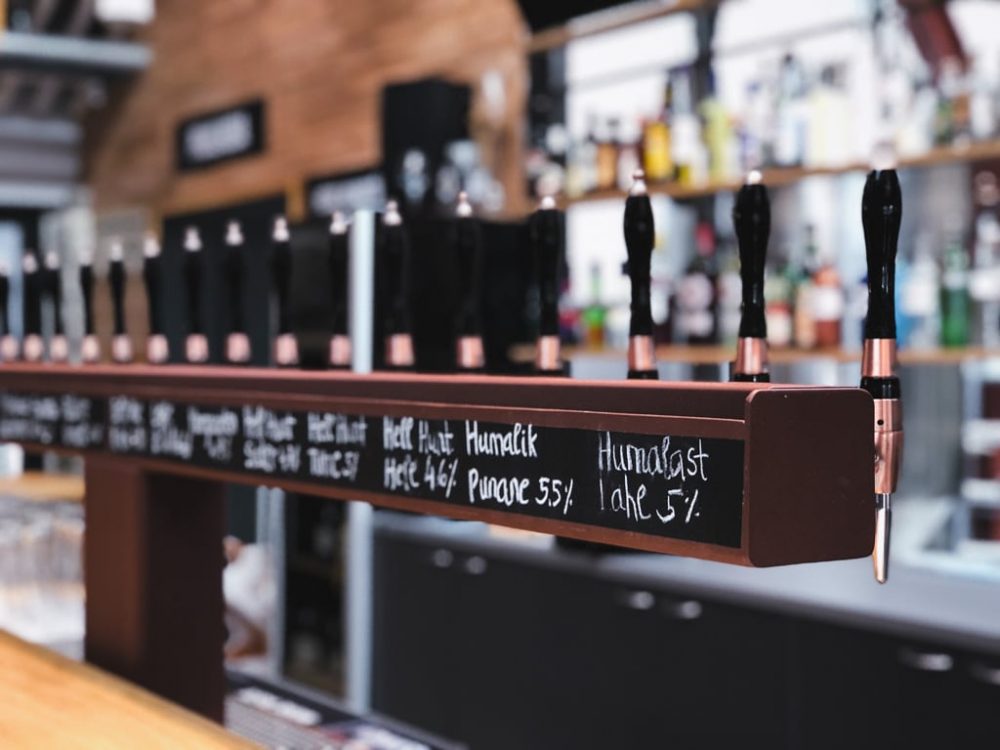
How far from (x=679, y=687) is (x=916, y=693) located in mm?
681

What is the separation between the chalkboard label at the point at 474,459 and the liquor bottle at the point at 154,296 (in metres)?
0.11

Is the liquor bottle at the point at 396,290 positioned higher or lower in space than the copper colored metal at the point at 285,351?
higher

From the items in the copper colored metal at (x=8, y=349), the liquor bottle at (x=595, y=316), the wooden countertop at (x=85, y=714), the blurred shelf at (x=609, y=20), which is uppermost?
the blurred shelf at (x=609, y=20)

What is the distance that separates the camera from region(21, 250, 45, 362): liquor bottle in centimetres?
215

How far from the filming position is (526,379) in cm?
122

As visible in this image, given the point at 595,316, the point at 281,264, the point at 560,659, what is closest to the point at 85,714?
the point at 281,264

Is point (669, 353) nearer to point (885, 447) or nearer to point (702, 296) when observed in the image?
point (702, 296)

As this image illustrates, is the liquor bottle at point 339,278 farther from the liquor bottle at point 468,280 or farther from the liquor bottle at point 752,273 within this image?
the liquor bottle at point 752,273

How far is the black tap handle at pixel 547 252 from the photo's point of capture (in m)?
1.26

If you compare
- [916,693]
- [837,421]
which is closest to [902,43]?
[916,693]

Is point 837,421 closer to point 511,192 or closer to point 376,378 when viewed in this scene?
point 376,378

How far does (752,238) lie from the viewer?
1094 mm

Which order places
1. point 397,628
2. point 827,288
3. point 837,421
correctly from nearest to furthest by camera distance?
point 837,421, point 827,288, point 397,628

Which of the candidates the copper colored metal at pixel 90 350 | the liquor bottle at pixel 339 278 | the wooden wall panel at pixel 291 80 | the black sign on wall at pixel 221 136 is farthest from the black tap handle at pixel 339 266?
the black sign on wall at pixel 221 136
